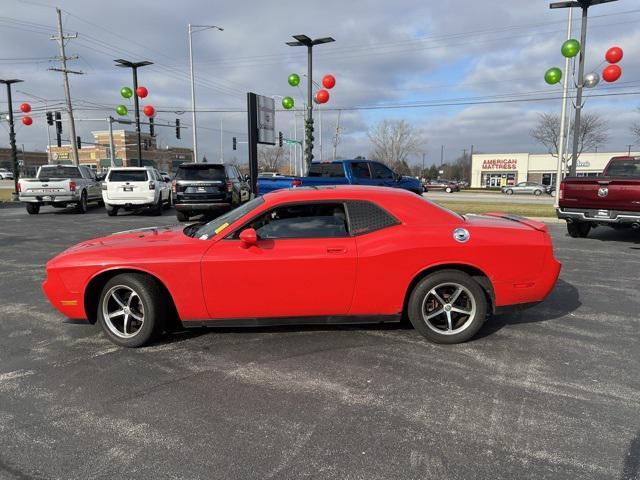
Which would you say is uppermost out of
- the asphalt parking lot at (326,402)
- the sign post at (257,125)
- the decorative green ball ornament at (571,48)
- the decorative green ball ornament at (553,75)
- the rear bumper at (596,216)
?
the decorative green ball ornament at (571,48)

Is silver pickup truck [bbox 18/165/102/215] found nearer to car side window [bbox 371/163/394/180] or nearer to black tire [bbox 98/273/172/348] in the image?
car side window [bbox 371/163/394/180]

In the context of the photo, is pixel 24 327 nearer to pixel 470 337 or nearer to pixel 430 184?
pixel 470 337

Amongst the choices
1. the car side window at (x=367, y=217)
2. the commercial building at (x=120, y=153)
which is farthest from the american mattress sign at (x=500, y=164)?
the car side window at (x=367, y=217)

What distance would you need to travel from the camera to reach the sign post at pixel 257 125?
43.5 feet

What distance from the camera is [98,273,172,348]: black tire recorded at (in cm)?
407

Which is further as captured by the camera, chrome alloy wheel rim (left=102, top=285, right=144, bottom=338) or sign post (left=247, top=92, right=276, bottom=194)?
sign post (left=247, top=92, right=276, bottom=194)

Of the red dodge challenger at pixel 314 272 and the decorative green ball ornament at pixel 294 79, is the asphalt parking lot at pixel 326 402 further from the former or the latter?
the decorative green ball ornament at pixel 294 79

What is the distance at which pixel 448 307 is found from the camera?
4203 millimetres

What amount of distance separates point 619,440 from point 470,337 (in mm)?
1570

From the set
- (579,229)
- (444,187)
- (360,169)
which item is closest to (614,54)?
(579,229)

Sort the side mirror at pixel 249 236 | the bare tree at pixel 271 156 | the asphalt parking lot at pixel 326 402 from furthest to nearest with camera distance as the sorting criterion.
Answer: the bare tree at pixel 271 156 → the side mirror at pixel 249 236 → the asphalt parking lot at pixel 326 402

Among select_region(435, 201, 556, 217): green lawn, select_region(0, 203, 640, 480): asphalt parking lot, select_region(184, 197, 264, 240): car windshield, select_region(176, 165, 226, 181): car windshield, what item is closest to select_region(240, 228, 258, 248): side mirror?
select_region(184, 197, 264, 240): car windshield

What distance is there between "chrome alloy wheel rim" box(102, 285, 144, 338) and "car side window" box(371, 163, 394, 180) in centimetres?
1113

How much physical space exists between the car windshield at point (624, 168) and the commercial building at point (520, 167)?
198 ft
